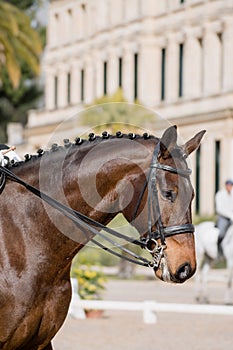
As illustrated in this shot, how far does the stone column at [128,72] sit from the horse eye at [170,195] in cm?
4758

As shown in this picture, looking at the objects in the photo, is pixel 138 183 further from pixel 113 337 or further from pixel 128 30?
pixel 128 30

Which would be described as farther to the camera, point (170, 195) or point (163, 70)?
point (163, 70)

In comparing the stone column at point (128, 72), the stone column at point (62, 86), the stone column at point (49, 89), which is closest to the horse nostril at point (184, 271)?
the stone column at point (128, 72)

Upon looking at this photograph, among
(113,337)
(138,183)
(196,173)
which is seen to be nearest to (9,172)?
(138,183)

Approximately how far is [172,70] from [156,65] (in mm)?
1489

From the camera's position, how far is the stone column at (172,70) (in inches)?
2035

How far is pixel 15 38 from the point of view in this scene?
3697cm

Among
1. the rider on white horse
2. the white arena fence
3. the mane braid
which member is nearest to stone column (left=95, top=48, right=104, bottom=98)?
the rider on white horse

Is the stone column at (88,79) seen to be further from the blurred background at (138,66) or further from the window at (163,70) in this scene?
the window at (163,70)

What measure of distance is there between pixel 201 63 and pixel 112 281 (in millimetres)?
21544

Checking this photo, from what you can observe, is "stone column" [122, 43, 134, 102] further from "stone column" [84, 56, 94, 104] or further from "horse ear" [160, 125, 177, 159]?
"horse ear" [160, 125, 177, 159]

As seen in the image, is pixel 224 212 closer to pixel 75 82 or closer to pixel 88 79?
pixel 88 79

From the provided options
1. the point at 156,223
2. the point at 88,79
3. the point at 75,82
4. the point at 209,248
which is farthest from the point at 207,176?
the point at 156,223

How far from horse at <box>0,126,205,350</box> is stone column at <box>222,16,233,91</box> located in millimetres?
40380
